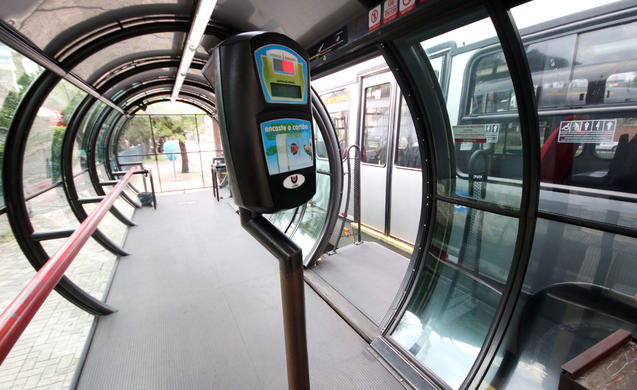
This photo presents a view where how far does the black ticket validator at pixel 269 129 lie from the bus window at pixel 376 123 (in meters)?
4.02

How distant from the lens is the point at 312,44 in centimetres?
241

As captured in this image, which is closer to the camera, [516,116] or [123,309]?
[516,116]

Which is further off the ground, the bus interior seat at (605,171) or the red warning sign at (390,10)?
the red warning sign at (390,10)

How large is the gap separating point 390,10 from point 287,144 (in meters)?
1.32

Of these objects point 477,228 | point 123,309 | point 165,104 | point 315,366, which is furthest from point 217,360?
point 165,104

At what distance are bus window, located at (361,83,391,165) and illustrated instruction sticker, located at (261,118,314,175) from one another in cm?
402

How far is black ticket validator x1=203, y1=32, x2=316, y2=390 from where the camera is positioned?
29.1 inches

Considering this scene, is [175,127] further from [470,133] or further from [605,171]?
[605,171]

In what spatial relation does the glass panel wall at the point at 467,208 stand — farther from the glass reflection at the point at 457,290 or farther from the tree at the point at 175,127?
the tree at the point at 175,127

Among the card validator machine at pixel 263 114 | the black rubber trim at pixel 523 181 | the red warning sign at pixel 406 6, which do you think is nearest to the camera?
the card validator machine at pixel 263 114

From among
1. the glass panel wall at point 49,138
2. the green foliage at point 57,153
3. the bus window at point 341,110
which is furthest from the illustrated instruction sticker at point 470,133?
the green foliage at point 57,153

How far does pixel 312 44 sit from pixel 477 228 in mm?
2084

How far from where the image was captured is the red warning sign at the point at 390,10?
156cm

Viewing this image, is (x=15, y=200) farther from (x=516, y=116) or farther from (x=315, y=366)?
(x=516, y=116)
